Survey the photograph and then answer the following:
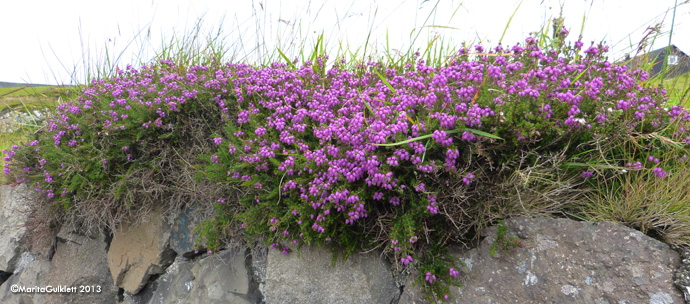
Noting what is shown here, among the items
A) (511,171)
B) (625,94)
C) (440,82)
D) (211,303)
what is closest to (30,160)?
(211,303)

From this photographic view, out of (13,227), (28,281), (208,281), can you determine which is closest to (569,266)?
(208,281)

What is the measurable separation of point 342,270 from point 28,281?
428 cm

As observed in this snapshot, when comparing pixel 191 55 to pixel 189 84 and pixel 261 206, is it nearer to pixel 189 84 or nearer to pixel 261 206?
pixel 189 84

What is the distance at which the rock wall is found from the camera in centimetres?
215

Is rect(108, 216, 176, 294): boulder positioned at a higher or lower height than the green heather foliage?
lower

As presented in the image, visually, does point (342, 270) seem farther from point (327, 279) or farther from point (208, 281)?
point (208, 281)

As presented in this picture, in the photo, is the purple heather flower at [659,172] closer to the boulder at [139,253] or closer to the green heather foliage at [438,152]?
the green heather foliage at [438,152]

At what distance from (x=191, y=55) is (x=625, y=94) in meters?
5.28

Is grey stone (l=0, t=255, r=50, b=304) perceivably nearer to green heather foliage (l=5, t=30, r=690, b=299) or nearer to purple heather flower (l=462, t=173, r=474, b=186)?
green heather foliage (l=5, t=30, r=690, b=299)

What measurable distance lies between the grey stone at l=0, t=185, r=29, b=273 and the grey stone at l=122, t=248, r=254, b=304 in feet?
8.30

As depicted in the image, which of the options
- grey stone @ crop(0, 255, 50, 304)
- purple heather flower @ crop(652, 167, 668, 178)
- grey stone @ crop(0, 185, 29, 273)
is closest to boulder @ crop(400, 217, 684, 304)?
purple heather flower @ crop(652, 167, 668, 178)

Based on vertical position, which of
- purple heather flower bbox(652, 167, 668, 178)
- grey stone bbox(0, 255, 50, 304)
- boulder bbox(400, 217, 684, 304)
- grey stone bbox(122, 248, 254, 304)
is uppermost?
purple heather flower bbox(652, 167, 668, 178)

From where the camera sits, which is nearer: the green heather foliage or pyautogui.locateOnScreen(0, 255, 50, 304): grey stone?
the green heather foliage

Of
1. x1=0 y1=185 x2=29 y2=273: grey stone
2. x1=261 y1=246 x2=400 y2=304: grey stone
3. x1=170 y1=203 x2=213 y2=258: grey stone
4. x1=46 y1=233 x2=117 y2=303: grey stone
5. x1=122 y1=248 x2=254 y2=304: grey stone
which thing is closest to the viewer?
x1=261 y1=246 x2=400 y2=304: grey stone
